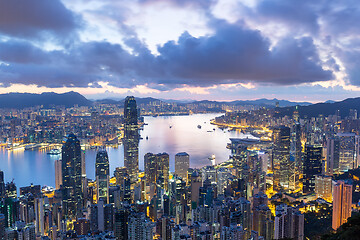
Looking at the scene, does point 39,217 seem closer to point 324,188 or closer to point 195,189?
point 195,189

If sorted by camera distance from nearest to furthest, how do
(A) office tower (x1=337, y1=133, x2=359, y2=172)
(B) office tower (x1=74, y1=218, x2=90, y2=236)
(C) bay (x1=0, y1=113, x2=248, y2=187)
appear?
(B) office tower (x1=74, y1=218, x2=90, y2=236)
(C) bay (x1=0, y1=113, x2=248, y2=187)
(A) office tower (x1=337, y1=133, x2=359, y2=172)

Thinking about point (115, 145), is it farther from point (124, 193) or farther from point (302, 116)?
point (302, 116)

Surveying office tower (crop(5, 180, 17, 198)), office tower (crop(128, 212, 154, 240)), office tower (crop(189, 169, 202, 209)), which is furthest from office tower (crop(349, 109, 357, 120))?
office tower (crop(5, 180, 17, 198))

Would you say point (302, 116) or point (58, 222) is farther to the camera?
point (302, 116)

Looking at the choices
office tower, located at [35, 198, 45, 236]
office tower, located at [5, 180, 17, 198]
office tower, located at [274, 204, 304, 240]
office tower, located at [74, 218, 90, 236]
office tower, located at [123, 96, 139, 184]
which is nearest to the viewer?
office tower, located at [274, 204, 304, 240]

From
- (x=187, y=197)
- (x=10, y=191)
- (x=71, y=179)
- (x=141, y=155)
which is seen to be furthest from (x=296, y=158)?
(x=10, y=191)

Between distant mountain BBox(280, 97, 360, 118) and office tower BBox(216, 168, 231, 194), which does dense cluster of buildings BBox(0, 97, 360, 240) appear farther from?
distant mountain BBox(280, 97, 360, 118)

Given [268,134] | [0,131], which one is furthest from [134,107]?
[268,134]

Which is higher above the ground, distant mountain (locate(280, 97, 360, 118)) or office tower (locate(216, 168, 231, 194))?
distant mountain (locate(280, 97, 360, 118))
